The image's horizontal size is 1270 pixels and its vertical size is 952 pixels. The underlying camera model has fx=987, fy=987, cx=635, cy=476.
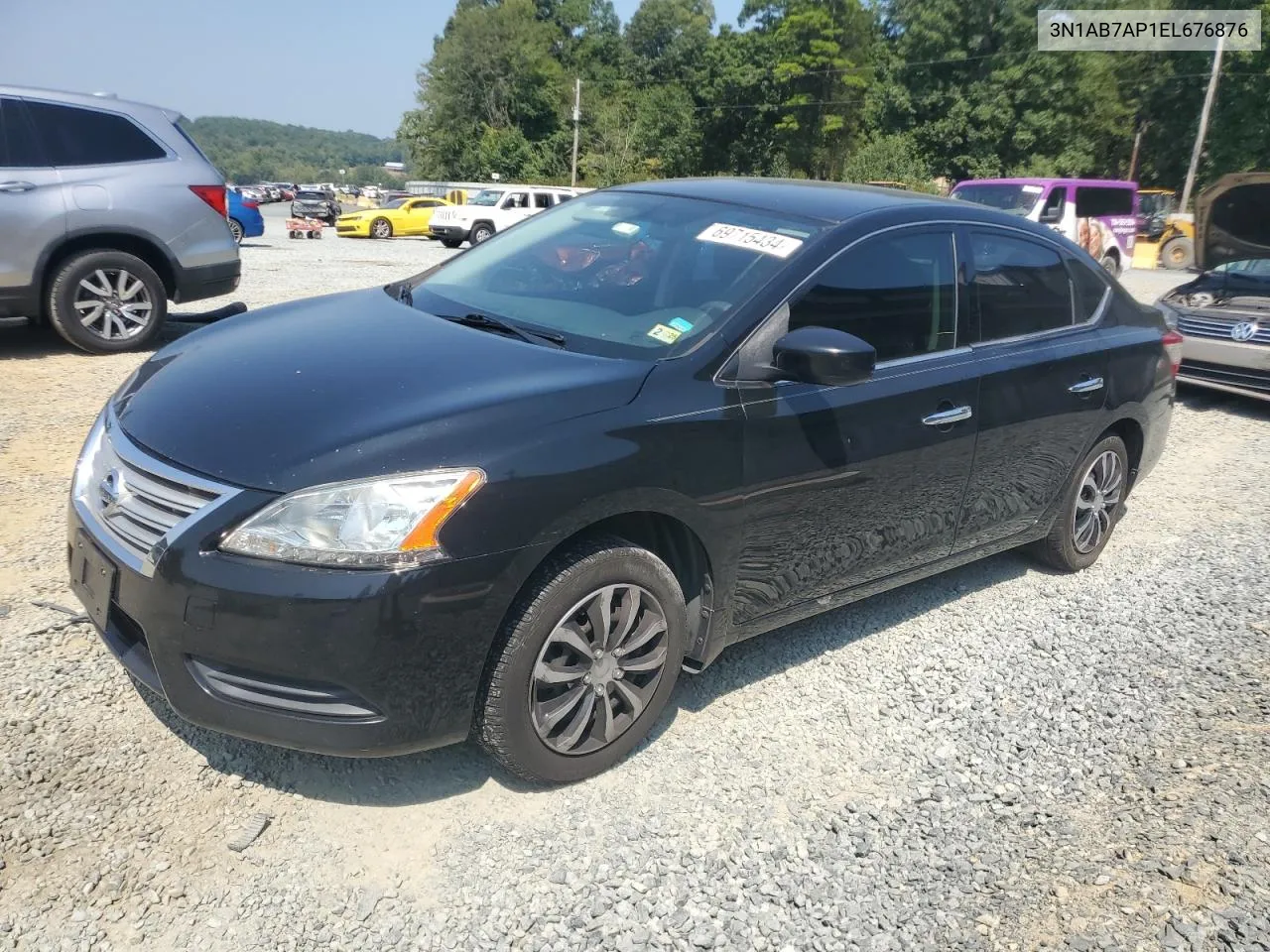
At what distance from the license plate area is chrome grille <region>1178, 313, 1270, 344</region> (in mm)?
8721

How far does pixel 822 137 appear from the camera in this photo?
198 ft

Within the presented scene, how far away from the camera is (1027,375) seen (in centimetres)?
396

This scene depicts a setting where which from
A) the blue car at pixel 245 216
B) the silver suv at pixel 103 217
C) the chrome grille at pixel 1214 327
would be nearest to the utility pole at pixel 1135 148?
the blue car at pixel 245 216

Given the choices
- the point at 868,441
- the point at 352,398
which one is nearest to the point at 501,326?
the point at 352,398

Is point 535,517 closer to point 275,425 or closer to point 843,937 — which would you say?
point 275,425

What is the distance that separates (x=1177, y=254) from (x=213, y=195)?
22.9m

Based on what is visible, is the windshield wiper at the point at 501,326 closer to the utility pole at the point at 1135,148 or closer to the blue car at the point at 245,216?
the blue car at the point at 245,216

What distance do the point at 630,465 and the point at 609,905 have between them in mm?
1120

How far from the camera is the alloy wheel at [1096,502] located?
181 inches

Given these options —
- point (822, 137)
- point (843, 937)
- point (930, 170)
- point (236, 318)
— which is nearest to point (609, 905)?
point (843, 937)

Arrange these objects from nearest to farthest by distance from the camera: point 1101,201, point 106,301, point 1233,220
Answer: point 106,301, point 1233,220, point 1101,201

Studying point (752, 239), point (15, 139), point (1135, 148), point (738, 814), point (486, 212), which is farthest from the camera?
point (1135, 148)

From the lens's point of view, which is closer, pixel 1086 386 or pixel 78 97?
pixel 1086 386

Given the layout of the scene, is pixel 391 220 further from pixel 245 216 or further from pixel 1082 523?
pixel 1082 523
